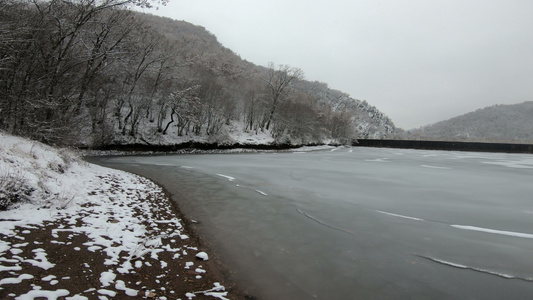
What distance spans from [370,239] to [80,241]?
610 cm

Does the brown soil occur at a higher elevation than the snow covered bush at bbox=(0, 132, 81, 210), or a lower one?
lower

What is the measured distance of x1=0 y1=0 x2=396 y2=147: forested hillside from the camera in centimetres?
1462

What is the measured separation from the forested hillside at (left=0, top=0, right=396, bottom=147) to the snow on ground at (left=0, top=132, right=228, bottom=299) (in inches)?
250

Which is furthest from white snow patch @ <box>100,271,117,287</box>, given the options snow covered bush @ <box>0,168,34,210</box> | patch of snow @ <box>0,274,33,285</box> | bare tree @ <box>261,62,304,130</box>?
bare tree @ <box>261,62,304,130</box>

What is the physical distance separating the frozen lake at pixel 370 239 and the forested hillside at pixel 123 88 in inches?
→ 349

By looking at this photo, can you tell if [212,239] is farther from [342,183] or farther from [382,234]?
[342,183]

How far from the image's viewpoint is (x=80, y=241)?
5.55 meters

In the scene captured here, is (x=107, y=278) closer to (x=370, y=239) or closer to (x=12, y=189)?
(x=12, y=189)

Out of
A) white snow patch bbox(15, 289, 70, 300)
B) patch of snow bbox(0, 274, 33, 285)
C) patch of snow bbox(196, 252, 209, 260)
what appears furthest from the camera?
patch of snow bbox(196, 252, 209, 260)

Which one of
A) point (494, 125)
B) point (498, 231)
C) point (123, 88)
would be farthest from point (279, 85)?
point (494, 125)

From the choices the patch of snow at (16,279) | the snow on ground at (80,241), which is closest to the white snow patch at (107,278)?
the snow on ground at (80,241)

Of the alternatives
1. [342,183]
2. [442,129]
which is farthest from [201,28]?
[442,129]

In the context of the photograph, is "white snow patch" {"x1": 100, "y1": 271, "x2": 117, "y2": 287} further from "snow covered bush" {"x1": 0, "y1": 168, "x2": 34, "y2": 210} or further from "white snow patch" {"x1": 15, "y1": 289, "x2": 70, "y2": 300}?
"snow covered bush" {"x1": 0, "y1": 168, "x2": 34, "y2": 210}

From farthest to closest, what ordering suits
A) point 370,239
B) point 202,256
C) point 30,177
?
point 30,177 → point 370,239 → point 202,256
